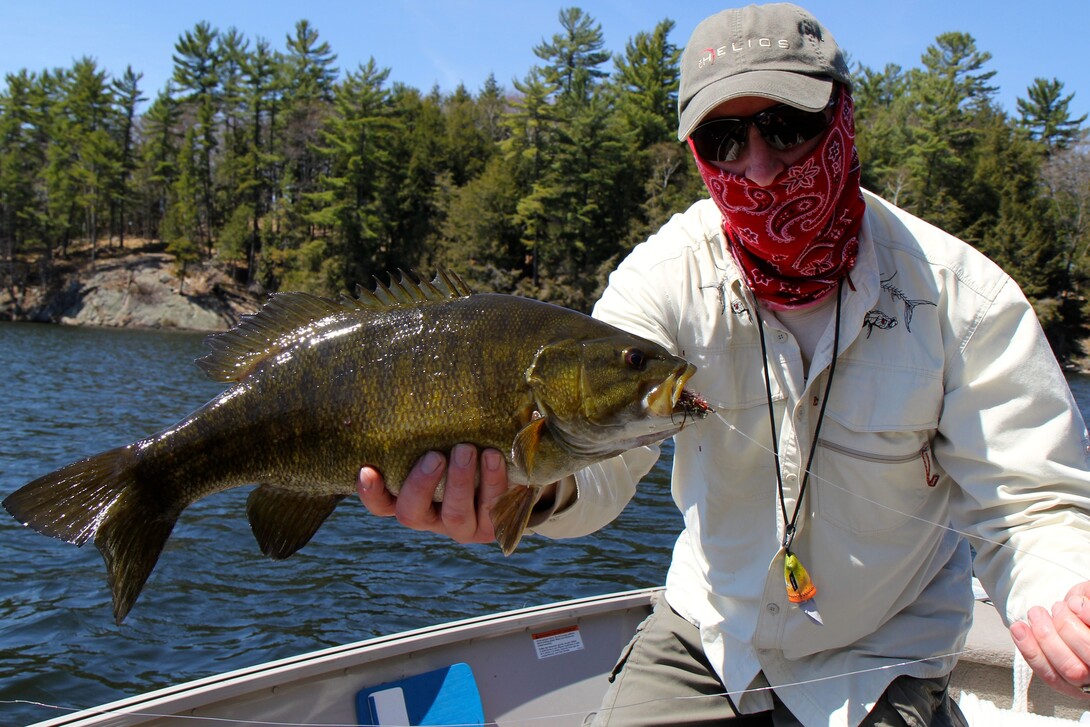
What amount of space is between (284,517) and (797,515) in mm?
1621

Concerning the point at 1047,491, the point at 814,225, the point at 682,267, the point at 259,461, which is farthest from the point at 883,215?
the point at 259,461

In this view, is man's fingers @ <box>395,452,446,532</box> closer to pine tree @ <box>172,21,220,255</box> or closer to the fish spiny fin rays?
the fish spiny fin rays

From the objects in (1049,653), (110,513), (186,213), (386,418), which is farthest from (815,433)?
(186,213)

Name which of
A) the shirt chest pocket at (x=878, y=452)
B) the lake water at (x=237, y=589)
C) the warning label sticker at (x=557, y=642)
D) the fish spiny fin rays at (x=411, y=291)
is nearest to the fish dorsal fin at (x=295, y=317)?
the fish spiny fin rays at (x=411, y=291)

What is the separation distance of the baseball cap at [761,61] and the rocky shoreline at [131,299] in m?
48.9

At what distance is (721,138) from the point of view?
2.73 m

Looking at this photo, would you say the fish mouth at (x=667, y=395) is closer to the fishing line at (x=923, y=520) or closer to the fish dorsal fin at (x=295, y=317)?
the fishing line at (x=923, y=520)

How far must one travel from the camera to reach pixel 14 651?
7.37 metres

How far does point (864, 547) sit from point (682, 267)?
3.50 ft

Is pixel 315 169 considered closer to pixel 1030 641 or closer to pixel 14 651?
pixel 14 651

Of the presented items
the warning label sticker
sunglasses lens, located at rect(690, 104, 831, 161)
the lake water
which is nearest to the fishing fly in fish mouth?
sunglasses lens, located at rect(690, 104, 831, 161)

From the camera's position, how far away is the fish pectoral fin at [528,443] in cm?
238

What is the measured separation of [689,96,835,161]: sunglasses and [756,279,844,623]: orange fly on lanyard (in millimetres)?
495

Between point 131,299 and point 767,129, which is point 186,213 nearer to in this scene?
point 131,299
